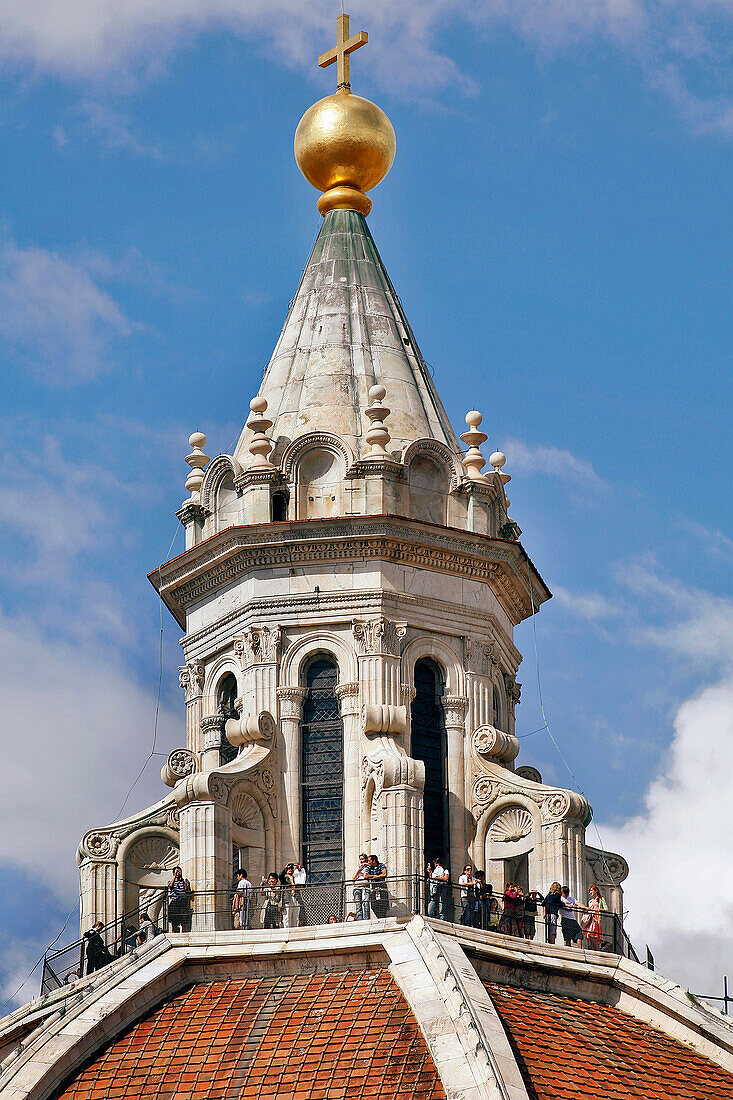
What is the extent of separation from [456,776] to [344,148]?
44.7 ft

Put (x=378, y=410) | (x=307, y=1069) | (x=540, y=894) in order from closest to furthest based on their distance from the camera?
1. (x=307, y=1069)
2. (x=540, y=894)
3. (x=378, y=410)

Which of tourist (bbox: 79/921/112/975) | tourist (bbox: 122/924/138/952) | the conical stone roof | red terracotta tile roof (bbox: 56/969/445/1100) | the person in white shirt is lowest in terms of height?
red terracotta tile roof (bbox: 56/969/445/1100)

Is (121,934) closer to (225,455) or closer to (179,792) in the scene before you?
(179,792)

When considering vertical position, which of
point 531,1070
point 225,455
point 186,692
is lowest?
point 531,1070

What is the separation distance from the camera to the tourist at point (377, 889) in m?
53.7

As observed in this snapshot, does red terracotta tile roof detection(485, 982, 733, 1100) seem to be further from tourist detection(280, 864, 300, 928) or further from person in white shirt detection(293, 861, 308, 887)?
person in white shirt detection(293, 861, 308, 887)

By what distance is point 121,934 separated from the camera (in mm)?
56344

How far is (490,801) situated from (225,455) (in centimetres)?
844

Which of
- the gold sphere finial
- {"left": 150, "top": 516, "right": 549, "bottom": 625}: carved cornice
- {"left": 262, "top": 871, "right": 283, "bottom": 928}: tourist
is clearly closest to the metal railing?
{"left": 262, "top": 871, "right": 283, "bottom": 928}: tourist

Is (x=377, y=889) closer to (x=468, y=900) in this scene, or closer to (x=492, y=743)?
(x=468, y=900)

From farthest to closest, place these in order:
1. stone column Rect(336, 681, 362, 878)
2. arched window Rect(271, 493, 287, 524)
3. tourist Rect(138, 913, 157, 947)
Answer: arched window Rect(271, 493, 287, 524)
stone column Rect(336, 681, 362, 878)
tourist Rect(138, 913, 157, 947)

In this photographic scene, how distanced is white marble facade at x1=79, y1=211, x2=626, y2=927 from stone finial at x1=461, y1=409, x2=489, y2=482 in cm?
7

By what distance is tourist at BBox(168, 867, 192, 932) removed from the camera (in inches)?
2163

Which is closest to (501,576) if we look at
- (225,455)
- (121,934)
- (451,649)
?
(451,649)
